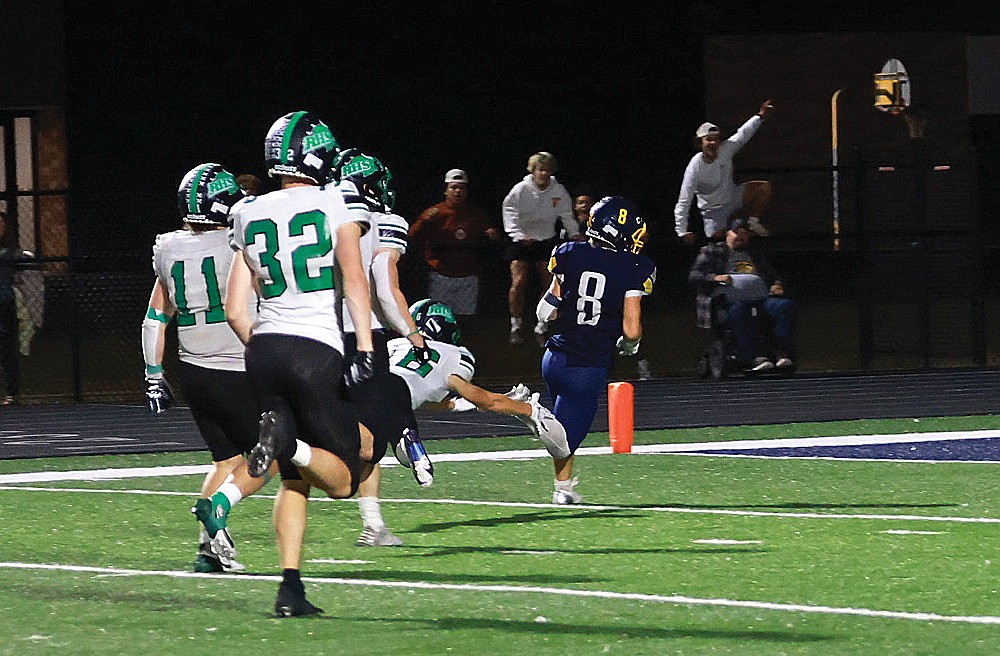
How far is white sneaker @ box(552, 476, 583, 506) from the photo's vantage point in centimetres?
1216

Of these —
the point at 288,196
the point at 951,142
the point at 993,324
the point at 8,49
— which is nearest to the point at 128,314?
the point at 8,49

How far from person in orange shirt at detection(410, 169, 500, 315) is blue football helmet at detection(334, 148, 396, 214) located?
32.1ft

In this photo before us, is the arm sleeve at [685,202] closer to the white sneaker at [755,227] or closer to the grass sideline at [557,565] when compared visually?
the white sneaker at [755,227]

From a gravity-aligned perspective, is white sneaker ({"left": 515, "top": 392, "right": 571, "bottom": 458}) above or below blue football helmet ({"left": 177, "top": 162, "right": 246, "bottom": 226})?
below

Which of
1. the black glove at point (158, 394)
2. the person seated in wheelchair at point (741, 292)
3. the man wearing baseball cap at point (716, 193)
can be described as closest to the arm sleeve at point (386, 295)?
the black glove at point (158, 394)

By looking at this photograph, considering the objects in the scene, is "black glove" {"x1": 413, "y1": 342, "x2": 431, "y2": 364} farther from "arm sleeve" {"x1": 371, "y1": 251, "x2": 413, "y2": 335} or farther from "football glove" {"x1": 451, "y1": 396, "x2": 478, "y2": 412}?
"football glove" {"x1": 451, "y1": 396, "x2": 478, "y2": 412}

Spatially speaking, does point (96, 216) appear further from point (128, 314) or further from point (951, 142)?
point (951, 142)

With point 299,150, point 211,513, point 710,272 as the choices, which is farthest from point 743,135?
point 299,150

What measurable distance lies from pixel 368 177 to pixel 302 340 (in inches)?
118

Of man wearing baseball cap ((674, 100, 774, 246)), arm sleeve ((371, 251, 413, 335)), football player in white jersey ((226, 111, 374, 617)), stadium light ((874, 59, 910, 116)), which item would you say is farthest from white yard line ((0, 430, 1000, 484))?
stadium light ((874, 59, 910, 116))

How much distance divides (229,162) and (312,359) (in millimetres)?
22931

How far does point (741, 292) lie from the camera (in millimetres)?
19938

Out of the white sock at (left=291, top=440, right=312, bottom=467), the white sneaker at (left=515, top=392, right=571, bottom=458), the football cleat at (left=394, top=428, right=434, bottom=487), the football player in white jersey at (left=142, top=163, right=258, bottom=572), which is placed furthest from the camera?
the white sneaker at (left=515, top=392, right=571, bottom=458)

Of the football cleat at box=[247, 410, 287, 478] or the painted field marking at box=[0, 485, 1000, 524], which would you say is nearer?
the football cleat at box=[247, 410, 287, 478]
